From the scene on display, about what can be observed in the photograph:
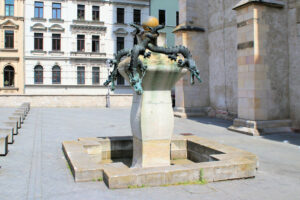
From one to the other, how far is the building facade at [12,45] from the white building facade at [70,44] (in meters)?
0.64

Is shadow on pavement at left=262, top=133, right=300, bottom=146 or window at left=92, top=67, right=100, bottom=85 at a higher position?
window at left=92, top=67, right=100, bottom=85

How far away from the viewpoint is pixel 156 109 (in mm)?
5531

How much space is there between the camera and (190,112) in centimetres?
1730

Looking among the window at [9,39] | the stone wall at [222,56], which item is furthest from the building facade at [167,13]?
the stone wall at [222,56]

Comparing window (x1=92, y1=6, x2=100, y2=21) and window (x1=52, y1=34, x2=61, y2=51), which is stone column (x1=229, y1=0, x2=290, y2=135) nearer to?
window (x1=92, y1=6, x2=100, y2=21)

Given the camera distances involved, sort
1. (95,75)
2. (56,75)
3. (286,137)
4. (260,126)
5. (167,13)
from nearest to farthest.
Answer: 1. (286,137)
2. (260,126)
3. (56,75)
4. (95,75)
5. (167,13)

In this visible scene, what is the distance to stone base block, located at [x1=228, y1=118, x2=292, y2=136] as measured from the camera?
1100 cm

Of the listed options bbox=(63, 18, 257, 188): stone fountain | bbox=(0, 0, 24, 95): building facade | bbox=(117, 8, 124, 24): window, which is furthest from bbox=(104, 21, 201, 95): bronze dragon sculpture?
bbox=(117, 8, 124, 24): window

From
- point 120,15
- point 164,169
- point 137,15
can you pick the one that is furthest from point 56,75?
point 164,169

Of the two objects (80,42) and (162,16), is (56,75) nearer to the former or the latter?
(80,42)

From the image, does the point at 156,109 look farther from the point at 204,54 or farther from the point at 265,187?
the point at 204,54

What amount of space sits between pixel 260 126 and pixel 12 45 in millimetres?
28840

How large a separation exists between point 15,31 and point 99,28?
29.2ft

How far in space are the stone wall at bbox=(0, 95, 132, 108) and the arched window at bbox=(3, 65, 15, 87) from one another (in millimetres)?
8214
